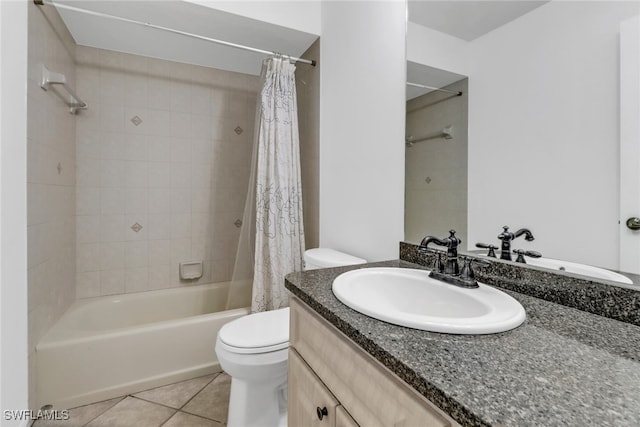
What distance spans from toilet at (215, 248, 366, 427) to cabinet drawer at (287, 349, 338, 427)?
0.36 meters

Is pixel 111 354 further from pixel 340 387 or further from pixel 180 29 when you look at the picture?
pixel 180 29

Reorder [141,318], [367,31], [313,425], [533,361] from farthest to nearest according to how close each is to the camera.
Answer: [141,318] → [367,31] → [313,425] → [533,361]

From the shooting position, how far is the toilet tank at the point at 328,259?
4.94 feet

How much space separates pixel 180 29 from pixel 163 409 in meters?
2.25

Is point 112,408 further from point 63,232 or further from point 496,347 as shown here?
point 496,347

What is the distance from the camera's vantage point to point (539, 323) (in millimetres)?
643

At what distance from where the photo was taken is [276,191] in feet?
6.44

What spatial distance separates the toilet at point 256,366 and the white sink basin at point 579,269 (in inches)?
38.1

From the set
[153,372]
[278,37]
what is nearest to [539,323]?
[153,372]

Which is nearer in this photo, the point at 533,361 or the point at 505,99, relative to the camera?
the point at 533,361

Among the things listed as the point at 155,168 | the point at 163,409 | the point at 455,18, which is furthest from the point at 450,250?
the point at 155,168

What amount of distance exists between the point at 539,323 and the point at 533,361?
0.19 m

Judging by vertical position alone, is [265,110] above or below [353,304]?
above

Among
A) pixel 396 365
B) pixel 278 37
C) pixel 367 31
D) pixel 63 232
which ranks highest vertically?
pixel 278 37
